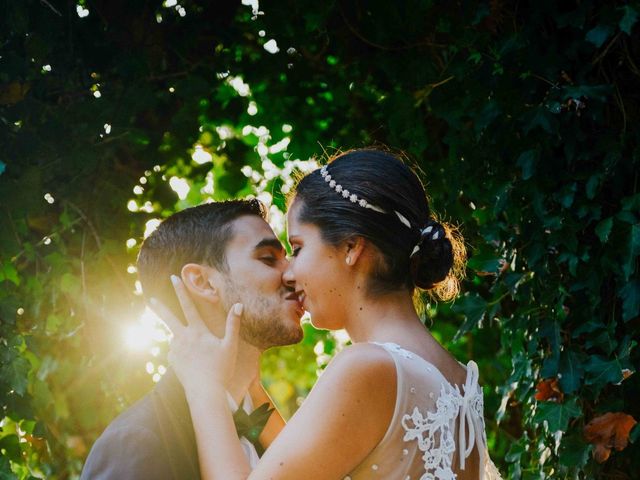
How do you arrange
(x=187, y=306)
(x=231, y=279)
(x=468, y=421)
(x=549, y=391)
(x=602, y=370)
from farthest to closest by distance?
(x=549, y=391) → (x=602, y=370) → (x=231, y=279) → (x=187, y=306) → (x=468, y=421)

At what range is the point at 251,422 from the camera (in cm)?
289

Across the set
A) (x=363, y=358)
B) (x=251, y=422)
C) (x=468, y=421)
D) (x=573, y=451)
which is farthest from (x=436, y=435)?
(x=573, y=451)

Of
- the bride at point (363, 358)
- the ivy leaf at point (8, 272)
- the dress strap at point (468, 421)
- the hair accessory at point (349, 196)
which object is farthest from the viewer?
the ivy leaf at point (8, 272)

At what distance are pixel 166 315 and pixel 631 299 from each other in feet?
4.95

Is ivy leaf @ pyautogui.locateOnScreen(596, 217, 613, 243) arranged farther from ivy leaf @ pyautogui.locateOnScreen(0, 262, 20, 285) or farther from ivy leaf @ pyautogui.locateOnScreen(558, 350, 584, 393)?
ivy leaf @ pyautogui.locateOnScreen(0, 262, 20, 285)

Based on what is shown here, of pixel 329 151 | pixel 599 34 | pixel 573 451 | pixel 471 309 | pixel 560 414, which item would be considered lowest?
pixel 573 451

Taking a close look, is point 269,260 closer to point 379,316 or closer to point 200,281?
point 200,281

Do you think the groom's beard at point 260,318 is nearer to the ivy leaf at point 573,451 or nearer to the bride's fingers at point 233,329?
the bride's fingers at point 233,329

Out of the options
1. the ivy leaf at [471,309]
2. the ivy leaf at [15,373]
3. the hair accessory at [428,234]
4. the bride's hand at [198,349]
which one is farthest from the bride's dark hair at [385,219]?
the ivy leaf at [15,373]

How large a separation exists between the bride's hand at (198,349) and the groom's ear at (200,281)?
0.10ft

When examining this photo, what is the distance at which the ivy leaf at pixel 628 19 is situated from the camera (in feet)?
9.96

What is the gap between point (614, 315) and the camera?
3348 mm

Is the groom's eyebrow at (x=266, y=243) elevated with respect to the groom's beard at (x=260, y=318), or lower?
elevated

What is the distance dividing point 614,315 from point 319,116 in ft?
6.76
